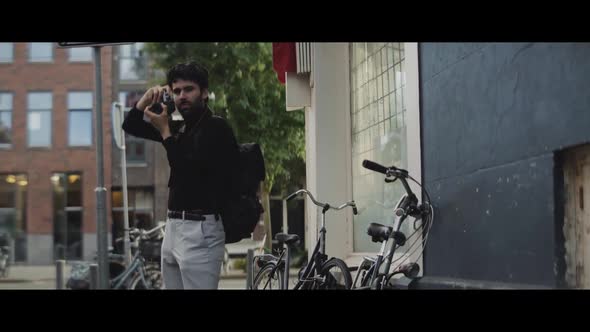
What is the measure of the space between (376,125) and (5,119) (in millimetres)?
25114

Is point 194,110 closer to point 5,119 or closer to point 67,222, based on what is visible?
point 67,222

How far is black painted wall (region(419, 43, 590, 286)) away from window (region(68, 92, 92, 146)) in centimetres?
2485

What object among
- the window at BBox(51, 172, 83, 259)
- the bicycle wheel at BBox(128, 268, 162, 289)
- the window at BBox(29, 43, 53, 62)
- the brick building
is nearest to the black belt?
the bicycle wheel at BBox(128, 268, 162, 289)

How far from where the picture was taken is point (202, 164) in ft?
11.4

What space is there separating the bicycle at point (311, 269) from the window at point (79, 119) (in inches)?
940

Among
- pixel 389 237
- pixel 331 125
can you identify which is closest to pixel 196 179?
pixel 389 237

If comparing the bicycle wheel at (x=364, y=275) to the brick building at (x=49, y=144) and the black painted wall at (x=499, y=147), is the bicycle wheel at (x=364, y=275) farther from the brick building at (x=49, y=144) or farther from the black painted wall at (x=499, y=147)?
the brick building at (x=49, y=144)

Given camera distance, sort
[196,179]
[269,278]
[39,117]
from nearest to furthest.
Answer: [196,179]
[269,278]
[39,117]

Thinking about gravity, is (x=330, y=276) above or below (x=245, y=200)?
below

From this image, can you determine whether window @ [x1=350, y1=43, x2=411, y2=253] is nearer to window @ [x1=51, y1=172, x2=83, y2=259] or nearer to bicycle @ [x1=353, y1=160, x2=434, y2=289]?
bicycle @ [x1=353, y1=160, x2=434, y2=289]

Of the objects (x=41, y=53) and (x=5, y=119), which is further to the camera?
(x=41, y=53)
